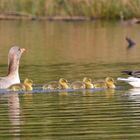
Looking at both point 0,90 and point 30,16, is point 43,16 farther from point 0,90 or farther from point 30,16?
point 0,90

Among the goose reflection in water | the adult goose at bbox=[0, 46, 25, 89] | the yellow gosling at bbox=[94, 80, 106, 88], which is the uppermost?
the adult goose at bbox=[0, 46, 25, 89]

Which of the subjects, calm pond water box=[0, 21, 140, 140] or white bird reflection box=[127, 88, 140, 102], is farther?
white bird reflection box=[127, 88, 140, 102]

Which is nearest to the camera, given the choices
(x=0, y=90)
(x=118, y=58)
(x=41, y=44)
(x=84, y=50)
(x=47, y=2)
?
(x=0, y=90)

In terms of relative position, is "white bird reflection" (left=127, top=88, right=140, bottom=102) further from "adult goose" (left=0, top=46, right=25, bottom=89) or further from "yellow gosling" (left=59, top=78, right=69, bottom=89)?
"adult goose" (left=0, top=46, right=25, bottom=89)

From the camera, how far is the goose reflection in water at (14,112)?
13922 millimetres

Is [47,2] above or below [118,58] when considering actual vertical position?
above

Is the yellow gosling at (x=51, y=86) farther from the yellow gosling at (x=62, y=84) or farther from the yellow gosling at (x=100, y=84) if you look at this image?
the yellow gosling at (x=100, y=84)

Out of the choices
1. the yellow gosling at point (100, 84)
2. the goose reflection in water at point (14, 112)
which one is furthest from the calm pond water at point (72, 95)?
the yellow gosling at point (100, 84)

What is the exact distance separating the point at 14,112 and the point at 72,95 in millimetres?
2580

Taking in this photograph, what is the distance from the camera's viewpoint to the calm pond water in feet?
44.7

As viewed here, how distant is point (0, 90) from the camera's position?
18.7m

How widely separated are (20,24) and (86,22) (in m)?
3.08

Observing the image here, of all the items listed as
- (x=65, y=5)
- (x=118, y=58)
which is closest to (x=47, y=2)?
(x=65, y=5)

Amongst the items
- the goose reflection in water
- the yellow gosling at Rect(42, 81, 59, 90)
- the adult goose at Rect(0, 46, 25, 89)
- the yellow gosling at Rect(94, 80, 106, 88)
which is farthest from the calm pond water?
the adult goose at Rect(0, 46, 25, 89)
